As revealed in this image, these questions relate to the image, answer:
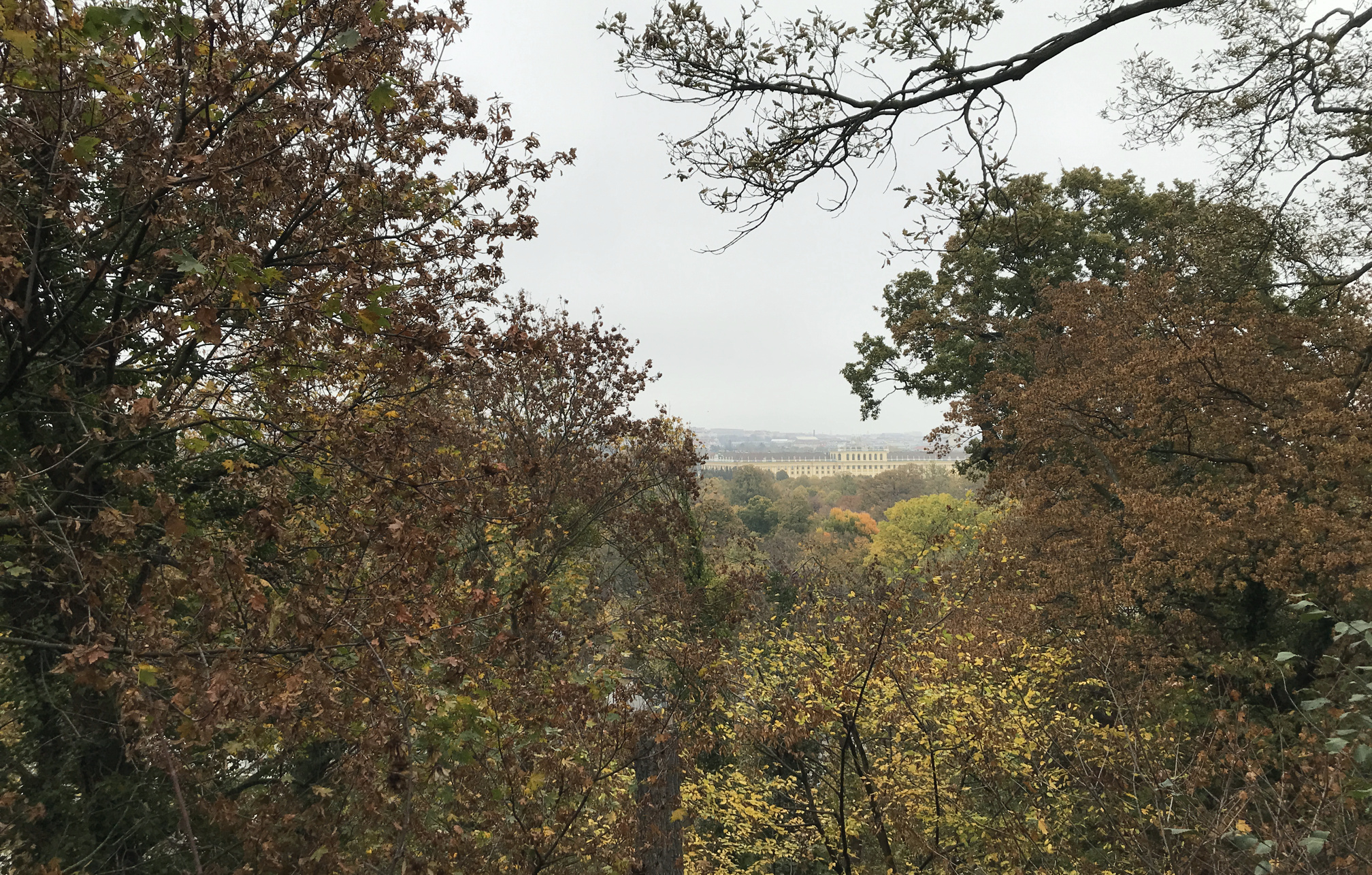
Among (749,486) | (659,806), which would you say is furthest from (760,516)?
(659,806)

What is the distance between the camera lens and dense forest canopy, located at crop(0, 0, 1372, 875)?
302 centimetres

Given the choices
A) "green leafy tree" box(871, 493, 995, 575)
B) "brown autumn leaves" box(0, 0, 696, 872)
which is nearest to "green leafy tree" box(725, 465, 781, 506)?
"green leafy tree" box(871, 493, 995, 575)

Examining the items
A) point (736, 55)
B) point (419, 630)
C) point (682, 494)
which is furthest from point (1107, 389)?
point (419, 630)

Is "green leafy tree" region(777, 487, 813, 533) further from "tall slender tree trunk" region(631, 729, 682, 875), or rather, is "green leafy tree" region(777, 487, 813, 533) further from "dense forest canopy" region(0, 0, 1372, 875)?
"tall slender tree trunk" region(631, 729, 682, 875)

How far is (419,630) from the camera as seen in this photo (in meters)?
3.52

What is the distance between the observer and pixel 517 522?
473 cm

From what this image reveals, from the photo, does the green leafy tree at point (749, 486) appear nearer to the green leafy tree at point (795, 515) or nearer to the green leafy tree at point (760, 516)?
the green leafy tree at point (795, 515)

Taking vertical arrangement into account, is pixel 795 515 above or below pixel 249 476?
below

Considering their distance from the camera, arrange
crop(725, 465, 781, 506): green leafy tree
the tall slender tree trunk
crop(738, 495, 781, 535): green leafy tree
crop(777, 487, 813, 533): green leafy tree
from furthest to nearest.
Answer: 1. crop(725, 465, 781, 506): green leafy tree
2. crop(777, 487, 813, 533): green leafy tree
3. crop(738, 495, 781, 535): green leafy tree
4. the tall slender tree trunk

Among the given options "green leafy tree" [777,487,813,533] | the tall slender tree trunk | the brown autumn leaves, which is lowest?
"green leafy tree" [777,487,813,533]

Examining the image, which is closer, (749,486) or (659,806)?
(659,806)

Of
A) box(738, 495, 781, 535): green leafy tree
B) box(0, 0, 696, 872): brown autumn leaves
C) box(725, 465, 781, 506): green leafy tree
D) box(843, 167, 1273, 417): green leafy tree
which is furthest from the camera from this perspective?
box(725, 465, 781, 506): green leafy tree

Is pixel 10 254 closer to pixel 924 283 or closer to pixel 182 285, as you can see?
pixel 182 285

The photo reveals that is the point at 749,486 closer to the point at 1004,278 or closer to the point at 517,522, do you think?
the point at 1004,278
